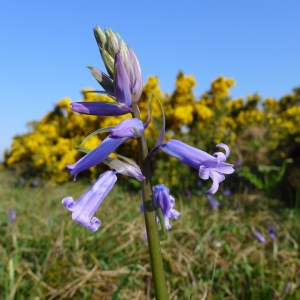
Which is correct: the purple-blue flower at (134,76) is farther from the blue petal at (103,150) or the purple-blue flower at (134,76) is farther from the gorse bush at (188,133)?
the gorse bush at (188,133)

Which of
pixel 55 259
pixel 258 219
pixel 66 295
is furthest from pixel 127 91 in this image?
pixel 258 219

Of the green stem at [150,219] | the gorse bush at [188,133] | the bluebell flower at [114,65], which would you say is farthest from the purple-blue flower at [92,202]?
the gorse bush at [188,133]

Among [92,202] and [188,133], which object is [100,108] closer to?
[92,202]

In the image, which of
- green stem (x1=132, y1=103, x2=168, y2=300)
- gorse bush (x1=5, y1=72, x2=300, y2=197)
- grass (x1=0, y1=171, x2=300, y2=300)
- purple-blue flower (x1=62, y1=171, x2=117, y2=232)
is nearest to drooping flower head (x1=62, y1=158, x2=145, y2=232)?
purple-blue flower (x1=62, y1=171, x2=117, y2=232)

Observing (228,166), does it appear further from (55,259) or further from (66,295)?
(55,259)

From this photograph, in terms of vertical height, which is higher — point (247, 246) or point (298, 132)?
point (298, 132)

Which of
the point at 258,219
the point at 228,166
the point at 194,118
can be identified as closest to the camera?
the point at 228,166
